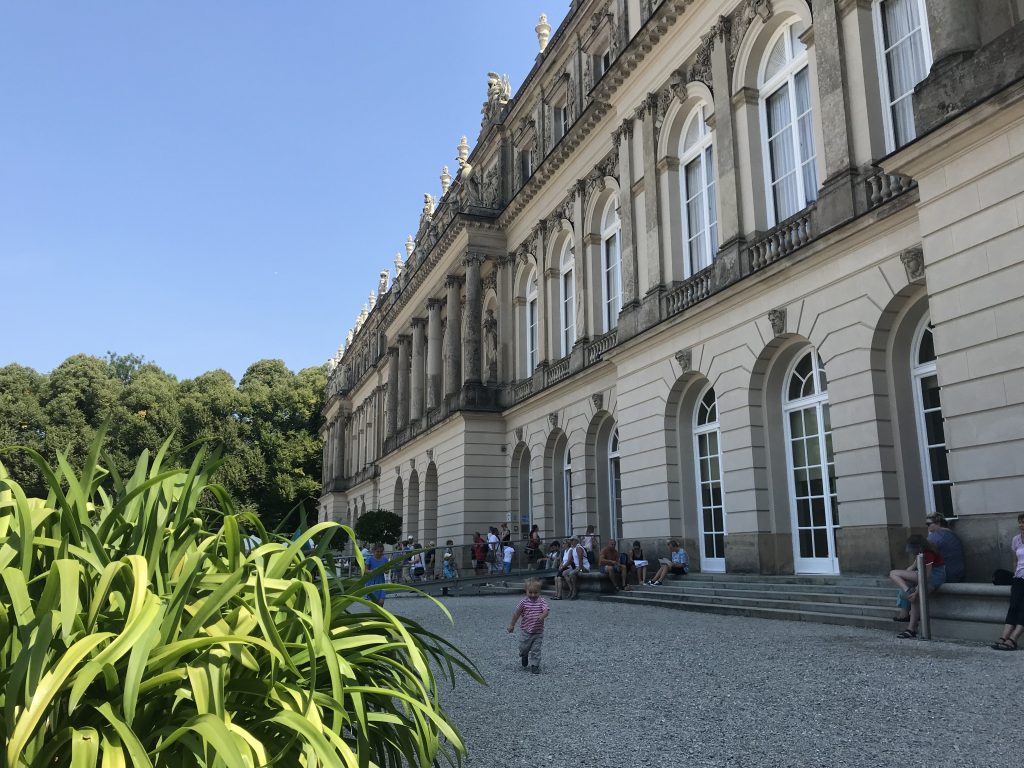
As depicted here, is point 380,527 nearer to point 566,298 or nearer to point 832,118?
point 566,298

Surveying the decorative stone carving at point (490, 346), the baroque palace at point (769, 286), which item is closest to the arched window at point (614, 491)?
the baroque palace at point (769, 286)

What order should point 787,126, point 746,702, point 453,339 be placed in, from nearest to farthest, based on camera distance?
point 746,702, point 787,126, point 453,339

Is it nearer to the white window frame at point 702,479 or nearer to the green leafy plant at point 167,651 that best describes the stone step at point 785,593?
the white window frame at point 702,479

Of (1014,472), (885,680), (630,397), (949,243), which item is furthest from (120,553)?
(630,397)

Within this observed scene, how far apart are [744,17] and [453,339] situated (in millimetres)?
19702

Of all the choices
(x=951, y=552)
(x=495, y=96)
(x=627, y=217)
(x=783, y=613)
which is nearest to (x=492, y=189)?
(x=495, y=96)

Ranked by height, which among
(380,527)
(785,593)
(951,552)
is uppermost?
(380,527)

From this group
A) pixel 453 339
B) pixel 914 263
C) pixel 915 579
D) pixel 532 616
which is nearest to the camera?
pixel 532 616

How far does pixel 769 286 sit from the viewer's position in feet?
50.8

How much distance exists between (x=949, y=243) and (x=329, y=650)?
10682 mm

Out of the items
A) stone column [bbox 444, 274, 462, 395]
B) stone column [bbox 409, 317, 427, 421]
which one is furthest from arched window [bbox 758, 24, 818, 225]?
stone column [bbox 409, 317, 427, 421]

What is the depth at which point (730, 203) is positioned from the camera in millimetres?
17062

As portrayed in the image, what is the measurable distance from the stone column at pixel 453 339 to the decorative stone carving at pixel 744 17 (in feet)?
62.3

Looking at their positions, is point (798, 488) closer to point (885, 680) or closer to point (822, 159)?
point (822, 159)
